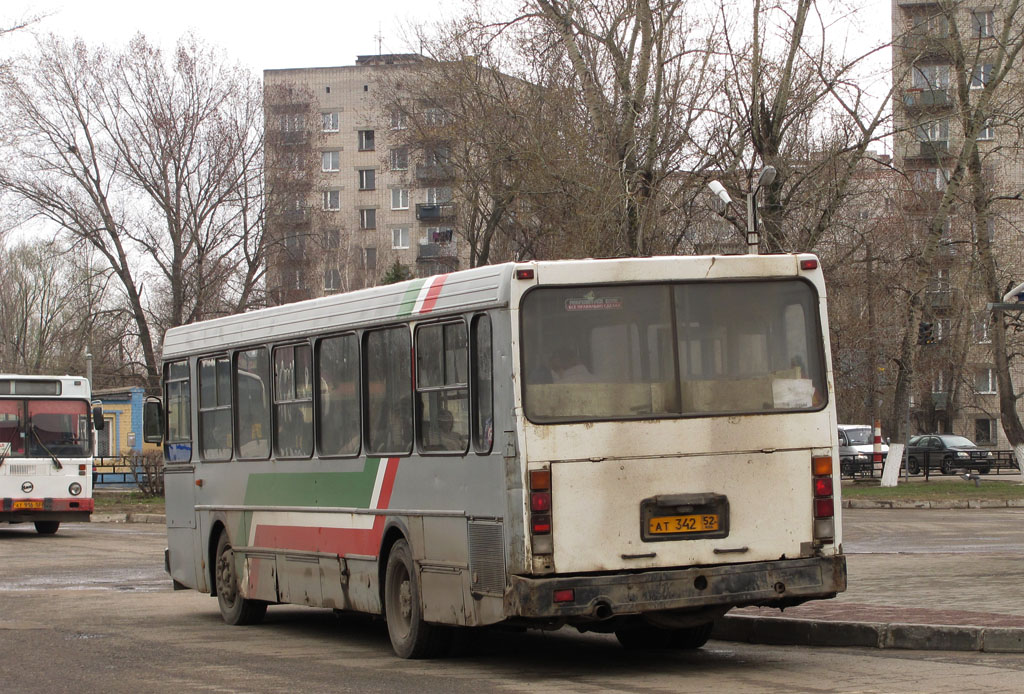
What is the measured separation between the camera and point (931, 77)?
41.5 meters

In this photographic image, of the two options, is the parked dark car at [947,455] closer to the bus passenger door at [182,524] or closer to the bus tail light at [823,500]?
the bus passenger door at [182,524]

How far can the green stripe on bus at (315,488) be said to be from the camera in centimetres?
1234

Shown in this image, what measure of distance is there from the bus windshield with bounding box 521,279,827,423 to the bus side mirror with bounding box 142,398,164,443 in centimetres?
744

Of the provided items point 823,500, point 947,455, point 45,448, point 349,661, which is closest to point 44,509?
point 45,448

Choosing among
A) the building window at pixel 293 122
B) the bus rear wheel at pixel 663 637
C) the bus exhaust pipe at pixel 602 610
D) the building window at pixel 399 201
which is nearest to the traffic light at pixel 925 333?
the bus rear wheel at pixel 663 637

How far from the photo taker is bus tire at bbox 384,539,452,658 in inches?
450

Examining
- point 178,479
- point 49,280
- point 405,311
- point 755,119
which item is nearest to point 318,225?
point 49,280

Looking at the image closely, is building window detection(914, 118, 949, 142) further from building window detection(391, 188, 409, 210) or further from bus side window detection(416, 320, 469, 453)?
building window detection(391, 188, 409, 210)

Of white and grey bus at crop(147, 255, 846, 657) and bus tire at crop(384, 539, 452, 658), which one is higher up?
white and grey bus at crop(147, 255, 846, 657)

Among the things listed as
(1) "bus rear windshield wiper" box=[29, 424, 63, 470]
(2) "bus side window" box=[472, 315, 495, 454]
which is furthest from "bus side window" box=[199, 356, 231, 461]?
(1) "bus rear windshield wiper" box=[29, 424, 63, 470]

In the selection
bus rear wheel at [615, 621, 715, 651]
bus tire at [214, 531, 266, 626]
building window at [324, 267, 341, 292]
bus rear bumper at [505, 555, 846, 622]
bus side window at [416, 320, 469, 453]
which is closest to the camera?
bus rear bumper at [505, 555, 846, 622]

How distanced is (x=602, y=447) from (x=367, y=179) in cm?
8718

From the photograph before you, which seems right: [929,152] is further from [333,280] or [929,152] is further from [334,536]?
[333,280]

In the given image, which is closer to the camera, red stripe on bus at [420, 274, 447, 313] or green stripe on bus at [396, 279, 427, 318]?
red stripe on bus at [420, 274, 447, 313]
